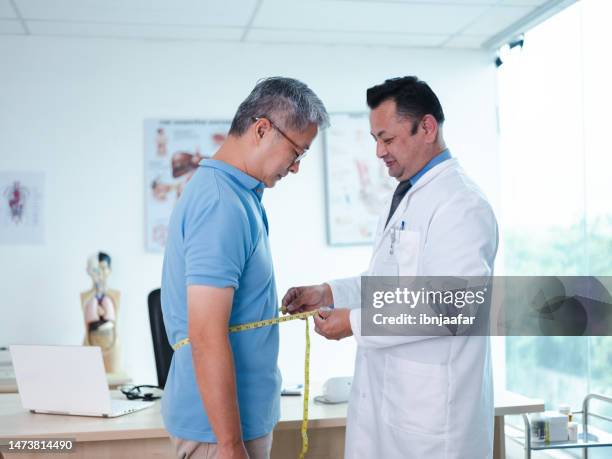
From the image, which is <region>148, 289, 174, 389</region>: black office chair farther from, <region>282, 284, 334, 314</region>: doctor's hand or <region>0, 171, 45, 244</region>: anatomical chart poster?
<region>0, 171, 45, 244</region>: anatomical chart poster

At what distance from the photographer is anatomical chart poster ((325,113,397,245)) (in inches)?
174

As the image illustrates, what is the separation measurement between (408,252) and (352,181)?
2.48 m

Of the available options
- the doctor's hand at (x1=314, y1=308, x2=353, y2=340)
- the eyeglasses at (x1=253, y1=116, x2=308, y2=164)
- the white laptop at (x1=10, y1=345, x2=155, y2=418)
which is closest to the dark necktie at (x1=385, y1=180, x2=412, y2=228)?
the doctor's hand at (x1=314, y1=308, x2=353, y2=340)

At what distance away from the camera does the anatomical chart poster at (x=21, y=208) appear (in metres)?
4.07

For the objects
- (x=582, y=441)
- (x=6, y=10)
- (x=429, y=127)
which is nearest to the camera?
(x=429, y=127)

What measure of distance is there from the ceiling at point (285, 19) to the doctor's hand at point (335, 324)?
2.25 m

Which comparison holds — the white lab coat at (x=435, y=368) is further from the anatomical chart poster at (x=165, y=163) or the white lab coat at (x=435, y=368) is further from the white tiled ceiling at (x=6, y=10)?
the white tiled ceiling at (x=6, y=10)

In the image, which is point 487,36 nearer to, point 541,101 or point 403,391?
point 541,101

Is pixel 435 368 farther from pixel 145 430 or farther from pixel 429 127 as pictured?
pixel 145 430

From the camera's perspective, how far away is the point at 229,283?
142 cm

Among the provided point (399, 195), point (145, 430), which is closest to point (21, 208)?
point (145, 430)

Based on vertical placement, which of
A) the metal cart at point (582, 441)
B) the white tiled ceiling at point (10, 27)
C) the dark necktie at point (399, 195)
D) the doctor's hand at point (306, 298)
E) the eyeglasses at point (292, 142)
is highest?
the white tiled ceiling at point (10, 27)

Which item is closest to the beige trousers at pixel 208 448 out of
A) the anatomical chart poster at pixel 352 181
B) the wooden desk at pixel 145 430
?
the wooden desk at pixel 145 430

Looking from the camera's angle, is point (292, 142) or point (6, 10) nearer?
point (292, 142)
